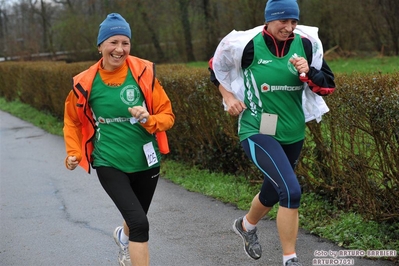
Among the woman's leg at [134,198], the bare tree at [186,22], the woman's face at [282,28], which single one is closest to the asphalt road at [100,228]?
the woman's leg at [134,198]

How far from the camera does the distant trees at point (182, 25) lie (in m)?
25.3

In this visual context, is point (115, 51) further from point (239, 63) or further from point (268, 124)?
point (268, 124)

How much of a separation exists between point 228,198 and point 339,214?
1591 millimetres

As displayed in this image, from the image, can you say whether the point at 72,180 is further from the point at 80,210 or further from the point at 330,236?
the point at 330,236

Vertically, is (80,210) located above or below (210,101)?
below

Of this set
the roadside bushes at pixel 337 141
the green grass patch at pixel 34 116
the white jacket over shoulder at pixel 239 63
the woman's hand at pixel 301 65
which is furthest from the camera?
the green grass patch at pixel 34 116

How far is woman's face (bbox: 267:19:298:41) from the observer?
4.83 m

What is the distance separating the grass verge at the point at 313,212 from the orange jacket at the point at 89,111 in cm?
194

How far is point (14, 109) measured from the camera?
69.1 feet

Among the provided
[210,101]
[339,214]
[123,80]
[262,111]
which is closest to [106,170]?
[123,80]

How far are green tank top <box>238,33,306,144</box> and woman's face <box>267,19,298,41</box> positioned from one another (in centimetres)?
11

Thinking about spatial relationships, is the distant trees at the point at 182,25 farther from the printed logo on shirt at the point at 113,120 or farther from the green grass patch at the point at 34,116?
the printed logo on shirt at the point at 113,120

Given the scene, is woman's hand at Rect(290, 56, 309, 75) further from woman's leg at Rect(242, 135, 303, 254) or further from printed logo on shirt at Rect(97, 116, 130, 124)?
printed logo on shirt at Rect(97, 116, 130, 124)

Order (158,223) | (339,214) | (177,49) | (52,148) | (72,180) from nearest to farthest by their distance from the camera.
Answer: (339,214) → (158,223) → (72,180) → (52,148) → (177,49)
